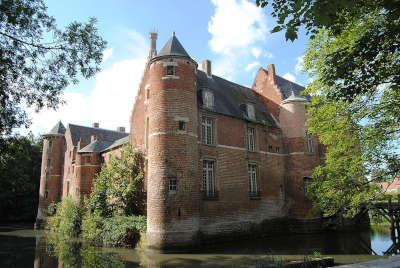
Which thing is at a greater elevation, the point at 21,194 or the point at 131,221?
the point at 21,194

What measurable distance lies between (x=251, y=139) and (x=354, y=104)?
12.4 meters

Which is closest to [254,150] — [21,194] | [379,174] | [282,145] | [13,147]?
[282,145]

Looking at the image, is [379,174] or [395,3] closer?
[395,3]

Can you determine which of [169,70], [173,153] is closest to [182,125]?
[173,153]

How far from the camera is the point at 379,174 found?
12.8 m

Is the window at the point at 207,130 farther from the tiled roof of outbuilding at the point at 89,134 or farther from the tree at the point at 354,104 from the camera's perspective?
the tiled roof of outbuilding at the point at 89,134

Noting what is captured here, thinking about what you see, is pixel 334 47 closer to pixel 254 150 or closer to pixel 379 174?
pixel 379 174

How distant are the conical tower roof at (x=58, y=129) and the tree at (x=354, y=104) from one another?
30215mm

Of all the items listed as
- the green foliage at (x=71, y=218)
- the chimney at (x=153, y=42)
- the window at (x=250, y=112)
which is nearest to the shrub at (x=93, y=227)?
the green foliage at (x=71, y=218)

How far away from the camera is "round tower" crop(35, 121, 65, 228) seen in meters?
36.6

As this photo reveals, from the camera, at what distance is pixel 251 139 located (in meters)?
24.6

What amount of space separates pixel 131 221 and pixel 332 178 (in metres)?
10.7

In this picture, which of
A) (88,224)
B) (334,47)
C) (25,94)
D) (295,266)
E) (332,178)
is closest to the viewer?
(25,94)

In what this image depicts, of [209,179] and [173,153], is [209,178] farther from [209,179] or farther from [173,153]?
[173,153]
